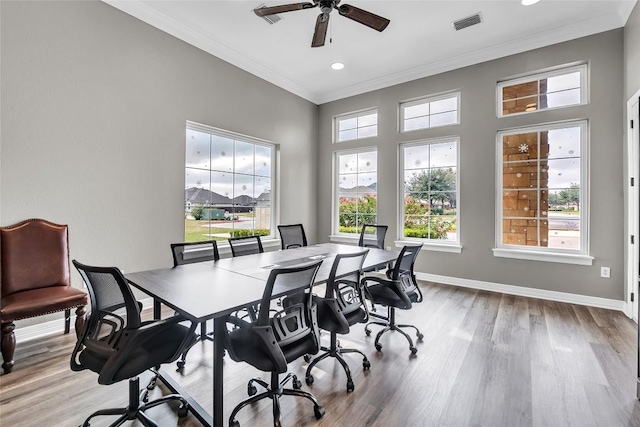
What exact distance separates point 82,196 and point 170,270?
1.55 metres

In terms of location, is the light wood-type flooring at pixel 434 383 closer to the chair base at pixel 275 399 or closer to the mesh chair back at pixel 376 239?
the chair base at pixel 275 399

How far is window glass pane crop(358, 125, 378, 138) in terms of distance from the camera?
5.66m

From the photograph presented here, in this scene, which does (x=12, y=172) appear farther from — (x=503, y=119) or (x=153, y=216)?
(x=503, y=119)

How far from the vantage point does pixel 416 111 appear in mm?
5184

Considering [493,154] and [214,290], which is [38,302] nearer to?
[214,290]

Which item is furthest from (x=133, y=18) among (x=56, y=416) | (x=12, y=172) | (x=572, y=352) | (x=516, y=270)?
(x=516, y=270)

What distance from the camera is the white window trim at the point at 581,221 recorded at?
12.6 feet

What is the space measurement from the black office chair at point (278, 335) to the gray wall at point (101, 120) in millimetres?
2448

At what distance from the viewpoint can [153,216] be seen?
366cm

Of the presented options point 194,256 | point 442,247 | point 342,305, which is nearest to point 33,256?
point 194,256

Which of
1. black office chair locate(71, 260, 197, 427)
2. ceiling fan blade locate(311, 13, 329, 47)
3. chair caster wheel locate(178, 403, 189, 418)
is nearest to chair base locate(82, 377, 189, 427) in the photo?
black office chair locate(71, 260, 197, 427)

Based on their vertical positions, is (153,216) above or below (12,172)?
below

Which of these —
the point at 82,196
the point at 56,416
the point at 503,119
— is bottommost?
the point at 56,416

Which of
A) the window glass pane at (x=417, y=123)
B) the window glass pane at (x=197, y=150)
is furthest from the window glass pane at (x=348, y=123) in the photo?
the window glass pane at (x=197, y=150)
